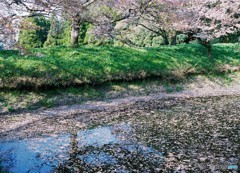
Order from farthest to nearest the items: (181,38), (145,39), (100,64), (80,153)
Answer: (145,39)
(181,38)
(100,64)
(80,153)

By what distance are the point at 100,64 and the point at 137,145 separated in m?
7.44

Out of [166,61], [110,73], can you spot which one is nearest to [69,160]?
[110,73]

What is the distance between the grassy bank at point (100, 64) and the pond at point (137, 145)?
295cm

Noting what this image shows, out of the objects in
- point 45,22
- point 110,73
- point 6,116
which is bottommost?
point 6,116

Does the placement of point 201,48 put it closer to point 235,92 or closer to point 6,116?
point 235,92

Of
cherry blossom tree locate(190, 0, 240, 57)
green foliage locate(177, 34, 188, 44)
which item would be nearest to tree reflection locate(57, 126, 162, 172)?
cherry blossom tree locate(190, 0, 240, 57)

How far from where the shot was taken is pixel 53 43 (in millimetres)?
26562

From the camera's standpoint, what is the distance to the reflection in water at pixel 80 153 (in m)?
6.95

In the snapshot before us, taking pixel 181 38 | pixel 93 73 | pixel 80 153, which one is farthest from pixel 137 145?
pixel 181 38

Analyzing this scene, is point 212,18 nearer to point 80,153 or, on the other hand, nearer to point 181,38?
point 181,38

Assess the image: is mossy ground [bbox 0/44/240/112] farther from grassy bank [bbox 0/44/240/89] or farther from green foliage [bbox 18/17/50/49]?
green foliage [bbox 18/17/50/49]

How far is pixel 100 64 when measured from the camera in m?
15.1

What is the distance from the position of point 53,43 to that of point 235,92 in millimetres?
16107

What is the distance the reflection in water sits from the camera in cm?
695
